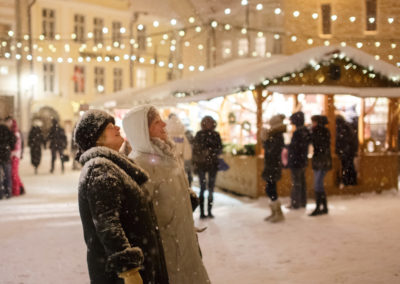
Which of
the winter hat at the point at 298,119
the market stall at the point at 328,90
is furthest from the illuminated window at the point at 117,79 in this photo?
the winter hat at the point at 298,119

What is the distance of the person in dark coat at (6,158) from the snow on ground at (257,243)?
537mm

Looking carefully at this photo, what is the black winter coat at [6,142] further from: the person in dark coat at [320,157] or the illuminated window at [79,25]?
the illuminated window at [79,25]

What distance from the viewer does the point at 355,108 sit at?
11.4 m

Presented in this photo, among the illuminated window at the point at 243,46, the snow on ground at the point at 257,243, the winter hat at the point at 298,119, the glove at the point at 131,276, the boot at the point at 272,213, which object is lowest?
the snow on ground at the point at 257,243

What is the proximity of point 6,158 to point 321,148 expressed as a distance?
634cm

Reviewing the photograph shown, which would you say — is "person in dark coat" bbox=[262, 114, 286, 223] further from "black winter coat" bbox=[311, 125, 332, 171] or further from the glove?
the glove

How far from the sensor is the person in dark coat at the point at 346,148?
33.7 feet

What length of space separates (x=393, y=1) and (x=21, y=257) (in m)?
13.2

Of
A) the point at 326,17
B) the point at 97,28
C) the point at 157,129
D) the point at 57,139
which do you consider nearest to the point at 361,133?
the point at 326,17

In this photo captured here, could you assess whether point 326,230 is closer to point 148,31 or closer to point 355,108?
point 355,108

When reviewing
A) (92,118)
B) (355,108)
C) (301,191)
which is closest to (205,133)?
(301,191)

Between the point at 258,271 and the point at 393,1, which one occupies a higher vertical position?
the point at 393,1

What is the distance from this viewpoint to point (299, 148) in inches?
344

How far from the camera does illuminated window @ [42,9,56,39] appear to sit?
31.9 m
